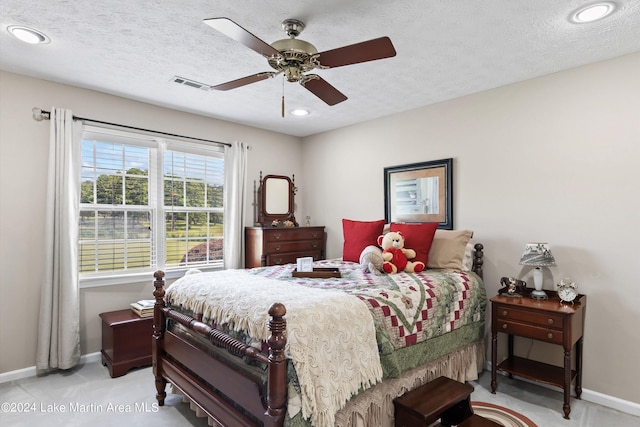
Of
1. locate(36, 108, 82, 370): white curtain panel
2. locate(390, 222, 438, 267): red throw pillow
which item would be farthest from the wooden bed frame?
locate(390, 222, 438, 267): red throw pillow

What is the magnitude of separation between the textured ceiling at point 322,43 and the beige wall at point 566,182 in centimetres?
20

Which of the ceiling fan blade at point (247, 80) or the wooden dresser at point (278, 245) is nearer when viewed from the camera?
the ceiling fan blade at point (247, 80)

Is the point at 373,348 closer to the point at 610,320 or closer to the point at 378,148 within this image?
the point at 610,320

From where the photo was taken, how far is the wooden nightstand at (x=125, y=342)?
3051 mm

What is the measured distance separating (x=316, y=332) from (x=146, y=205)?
A: 2795 mm

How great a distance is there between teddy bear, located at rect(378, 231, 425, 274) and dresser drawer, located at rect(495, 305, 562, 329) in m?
0.68

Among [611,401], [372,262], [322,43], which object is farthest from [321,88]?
[611,401]

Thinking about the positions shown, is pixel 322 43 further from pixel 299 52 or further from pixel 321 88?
pixel 299 52

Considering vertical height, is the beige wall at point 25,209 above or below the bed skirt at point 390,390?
above

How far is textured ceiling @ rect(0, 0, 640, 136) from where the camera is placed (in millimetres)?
2006

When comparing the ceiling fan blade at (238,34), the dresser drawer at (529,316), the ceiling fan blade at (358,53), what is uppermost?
the ceiling fan blade at (238,34)

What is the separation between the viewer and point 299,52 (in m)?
1.96

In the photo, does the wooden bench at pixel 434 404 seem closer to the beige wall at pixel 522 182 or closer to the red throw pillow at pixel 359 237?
the beige wall at pixel 522 182

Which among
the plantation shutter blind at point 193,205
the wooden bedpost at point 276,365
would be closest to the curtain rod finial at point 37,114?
the plantation shutter blind at point 193,205
